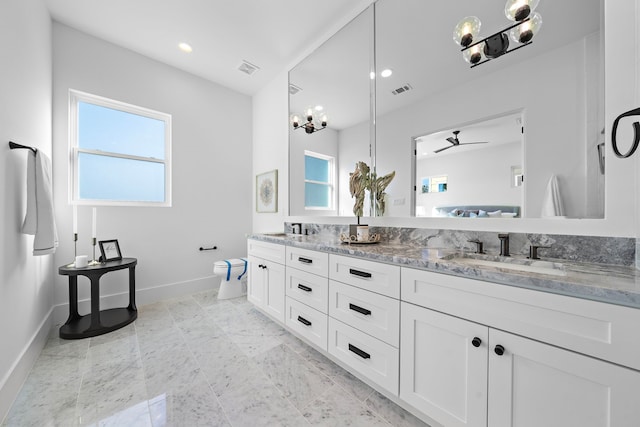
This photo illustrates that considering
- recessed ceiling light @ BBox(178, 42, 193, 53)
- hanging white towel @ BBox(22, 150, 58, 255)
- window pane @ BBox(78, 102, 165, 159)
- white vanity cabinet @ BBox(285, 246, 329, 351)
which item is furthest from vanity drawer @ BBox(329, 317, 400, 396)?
recessed ceiling light @ BBox(178, 42, 193, 53)

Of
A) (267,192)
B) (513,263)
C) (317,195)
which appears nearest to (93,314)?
(267,192)

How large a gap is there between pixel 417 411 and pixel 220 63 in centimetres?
376

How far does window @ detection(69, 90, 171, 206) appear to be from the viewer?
2.49 metres

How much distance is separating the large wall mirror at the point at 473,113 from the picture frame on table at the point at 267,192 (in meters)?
1.11

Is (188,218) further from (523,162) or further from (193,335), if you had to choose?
(523,162)

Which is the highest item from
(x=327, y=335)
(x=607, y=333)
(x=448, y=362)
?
(x=607, y=333)

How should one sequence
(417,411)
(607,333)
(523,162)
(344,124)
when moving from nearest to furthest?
1. (607,333)
2. (417,411)
3. (523,162)
4. (344,124)

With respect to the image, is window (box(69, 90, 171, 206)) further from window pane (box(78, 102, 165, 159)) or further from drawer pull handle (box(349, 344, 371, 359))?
drawer pull handle (box(349, 344, 371, 359))

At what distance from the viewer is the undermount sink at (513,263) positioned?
108cm

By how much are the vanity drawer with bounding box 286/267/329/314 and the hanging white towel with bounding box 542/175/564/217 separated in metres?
1.31

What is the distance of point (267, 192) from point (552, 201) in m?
2.91

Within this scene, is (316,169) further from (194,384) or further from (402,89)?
(194,384)

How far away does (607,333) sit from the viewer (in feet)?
2.39

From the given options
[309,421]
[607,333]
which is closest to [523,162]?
[607,333]
